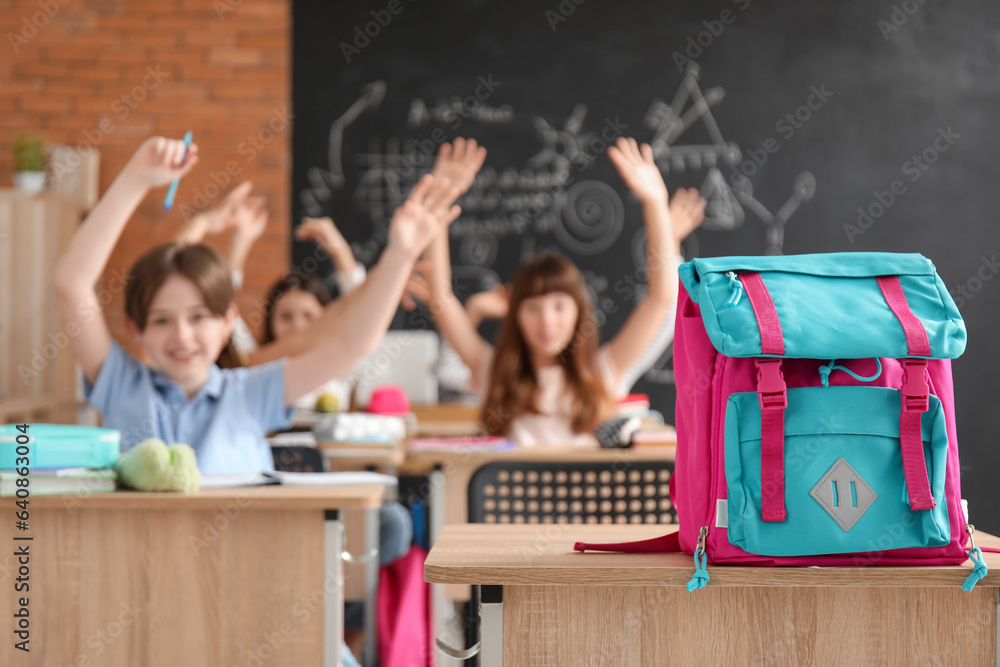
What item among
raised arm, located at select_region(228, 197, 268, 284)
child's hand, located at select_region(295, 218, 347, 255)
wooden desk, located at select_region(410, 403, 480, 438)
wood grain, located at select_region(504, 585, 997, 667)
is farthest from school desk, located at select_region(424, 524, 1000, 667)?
raised arm, located at select_region(228, 197, 268, 284)

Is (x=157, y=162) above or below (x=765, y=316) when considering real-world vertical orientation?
above

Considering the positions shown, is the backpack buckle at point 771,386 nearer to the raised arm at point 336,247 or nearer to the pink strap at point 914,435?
the pink strap at point 914,435

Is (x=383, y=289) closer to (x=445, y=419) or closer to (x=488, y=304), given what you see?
(x=445, y=419)

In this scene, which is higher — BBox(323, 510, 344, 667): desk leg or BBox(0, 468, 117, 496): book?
BBox(0, 468, 117, 496): book

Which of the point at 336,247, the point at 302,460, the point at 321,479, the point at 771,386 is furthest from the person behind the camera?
the point at 336,247

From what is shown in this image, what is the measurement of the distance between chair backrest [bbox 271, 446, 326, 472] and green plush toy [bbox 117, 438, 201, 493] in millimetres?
823

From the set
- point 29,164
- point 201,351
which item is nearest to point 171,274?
point 201,351

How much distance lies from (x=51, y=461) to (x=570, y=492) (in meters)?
0.95

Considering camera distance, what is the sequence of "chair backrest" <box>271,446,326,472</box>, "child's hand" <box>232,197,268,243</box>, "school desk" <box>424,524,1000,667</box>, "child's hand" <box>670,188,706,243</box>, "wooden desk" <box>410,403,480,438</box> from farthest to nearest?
1. "child's hand" <box>670,188,706,243</box>
2. "child's hand" <box>232,197,268,243</box>
3. "wooden desk" <box>410,403,480,438</box>
4. "chair backrest" <box>271,446,326,472</box>
5. "school desk" <box>424,524,1000,667</box>

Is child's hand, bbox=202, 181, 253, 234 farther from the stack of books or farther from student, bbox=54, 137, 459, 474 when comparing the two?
the stack of books

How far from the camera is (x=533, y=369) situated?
9.61 feet

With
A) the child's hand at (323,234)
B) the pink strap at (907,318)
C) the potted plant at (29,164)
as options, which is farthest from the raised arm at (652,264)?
the potted plant at (29,164)

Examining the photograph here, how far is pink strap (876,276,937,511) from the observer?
1015 millimetres

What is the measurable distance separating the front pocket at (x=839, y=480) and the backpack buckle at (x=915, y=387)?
12 mm
